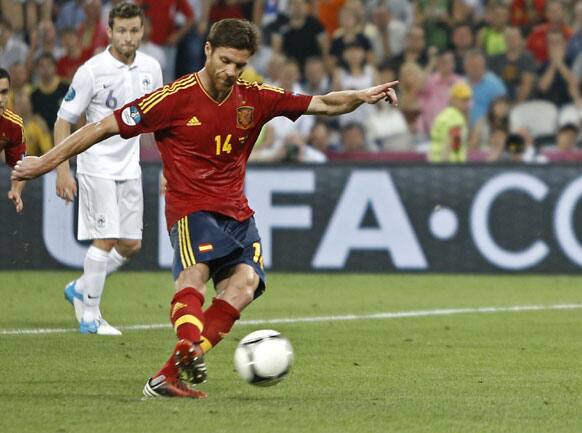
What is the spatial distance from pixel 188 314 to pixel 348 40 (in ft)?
40.7

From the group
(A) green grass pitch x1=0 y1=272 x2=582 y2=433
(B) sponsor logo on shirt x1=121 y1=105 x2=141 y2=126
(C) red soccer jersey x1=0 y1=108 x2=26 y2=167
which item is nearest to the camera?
(A) green grass pitch x1=0 y1=272 x2=582 y2=433

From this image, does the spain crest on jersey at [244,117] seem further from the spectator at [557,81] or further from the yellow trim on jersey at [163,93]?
the spectator at [557,81]

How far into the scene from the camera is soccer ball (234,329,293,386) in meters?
7.29

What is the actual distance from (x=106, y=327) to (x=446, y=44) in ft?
33.5

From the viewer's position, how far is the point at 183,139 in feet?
24.8

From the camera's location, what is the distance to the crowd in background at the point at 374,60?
57.3 ft

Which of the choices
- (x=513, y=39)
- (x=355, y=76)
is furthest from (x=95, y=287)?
(x=513, y=39)

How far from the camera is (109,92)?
34.7 feet

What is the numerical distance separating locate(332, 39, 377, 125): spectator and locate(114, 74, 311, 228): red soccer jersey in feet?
35.5

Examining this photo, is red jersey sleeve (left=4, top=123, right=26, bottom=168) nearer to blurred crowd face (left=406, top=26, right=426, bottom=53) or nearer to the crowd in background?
the crowd in background

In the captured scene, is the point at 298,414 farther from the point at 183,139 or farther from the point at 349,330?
the point at 349,330

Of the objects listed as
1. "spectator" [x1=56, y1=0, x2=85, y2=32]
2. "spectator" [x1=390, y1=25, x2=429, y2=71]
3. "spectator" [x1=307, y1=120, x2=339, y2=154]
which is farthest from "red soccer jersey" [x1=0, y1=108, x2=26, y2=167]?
"spectator" [x1=56, y1=0, x2=85, y2=32]

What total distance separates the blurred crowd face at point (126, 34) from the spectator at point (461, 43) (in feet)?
30.6

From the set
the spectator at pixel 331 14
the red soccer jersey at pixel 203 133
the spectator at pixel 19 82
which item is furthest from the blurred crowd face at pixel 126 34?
the spectator at pixel 331 14
